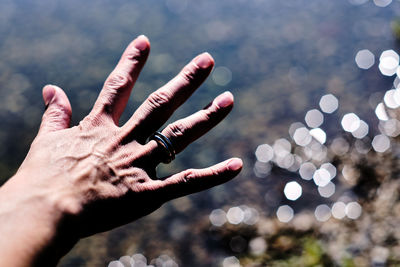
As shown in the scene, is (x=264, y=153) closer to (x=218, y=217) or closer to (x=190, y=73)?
(x=218, y=217)

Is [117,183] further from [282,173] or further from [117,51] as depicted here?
[117,51]

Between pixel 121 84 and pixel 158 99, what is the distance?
346mm

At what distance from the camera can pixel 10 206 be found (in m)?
2.22

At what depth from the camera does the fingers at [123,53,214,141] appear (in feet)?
9.45

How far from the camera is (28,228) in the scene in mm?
2113

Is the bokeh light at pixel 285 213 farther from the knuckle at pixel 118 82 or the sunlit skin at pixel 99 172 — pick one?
the knuckle at pixel 118 82

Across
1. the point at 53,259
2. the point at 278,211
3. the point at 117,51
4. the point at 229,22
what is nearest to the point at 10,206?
the point at 53,259

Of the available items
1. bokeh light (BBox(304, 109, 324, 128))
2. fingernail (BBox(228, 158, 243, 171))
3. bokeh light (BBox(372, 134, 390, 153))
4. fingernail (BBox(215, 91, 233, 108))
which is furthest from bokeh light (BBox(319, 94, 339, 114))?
fingernail (BBox(228, 158, 243, 171))

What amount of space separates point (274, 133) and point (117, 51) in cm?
489

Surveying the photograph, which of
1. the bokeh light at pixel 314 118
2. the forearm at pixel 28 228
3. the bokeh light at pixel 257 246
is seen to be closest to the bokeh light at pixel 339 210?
the bokeh light at pixel 257 246

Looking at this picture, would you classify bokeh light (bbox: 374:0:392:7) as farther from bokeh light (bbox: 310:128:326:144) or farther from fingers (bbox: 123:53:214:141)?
fingers (bbox: 123:53:214:141)

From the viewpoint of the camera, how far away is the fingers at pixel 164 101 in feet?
9.45

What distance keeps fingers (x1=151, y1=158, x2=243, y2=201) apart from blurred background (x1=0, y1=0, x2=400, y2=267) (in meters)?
2.45

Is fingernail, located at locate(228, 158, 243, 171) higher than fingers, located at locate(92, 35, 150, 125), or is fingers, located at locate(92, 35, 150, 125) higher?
fingers, located at locate(92, 35, 150, 125)
